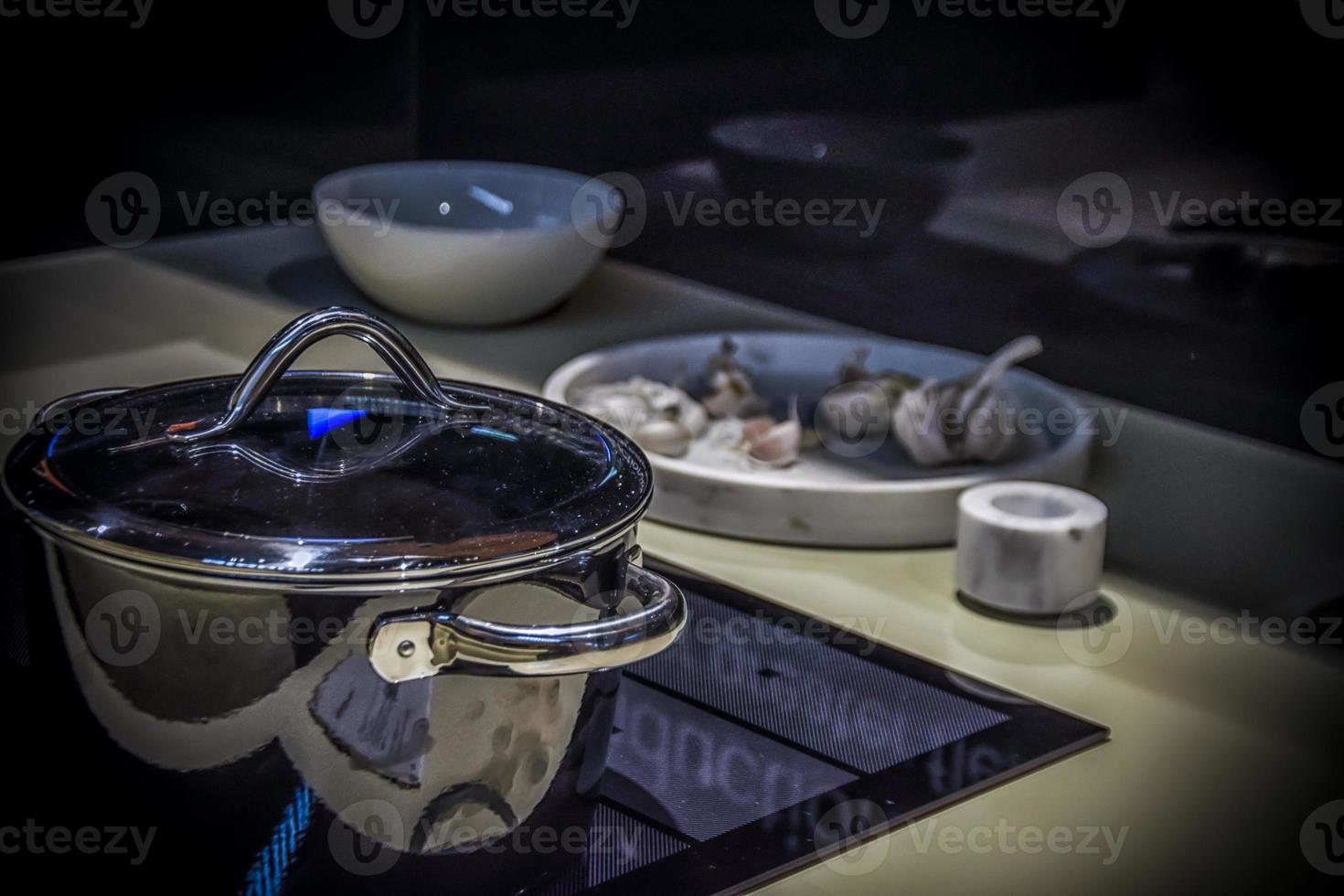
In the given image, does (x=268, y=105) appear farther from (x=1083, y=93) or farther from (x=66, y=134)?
(x=1083, y=93)

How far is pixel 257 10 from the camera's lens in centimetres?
167

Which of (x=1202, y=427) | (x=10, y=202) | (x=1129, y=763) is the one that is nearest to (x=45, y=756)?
(x=1129, y=763)

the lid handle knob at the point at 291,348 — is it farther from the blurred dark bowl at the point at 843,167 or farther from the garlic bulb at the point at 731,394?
the blurred dark bowl at the point at 843,167

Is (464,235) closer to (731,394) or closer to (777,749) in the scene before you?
(731,394)

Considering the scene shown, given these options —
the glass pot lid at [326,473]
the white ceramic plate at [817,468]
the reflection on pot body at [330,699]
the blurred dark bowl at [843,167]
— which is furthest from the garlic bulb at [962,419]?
the reflection on pot body at [330,699]

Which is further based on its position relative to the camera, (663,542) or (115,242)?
(115,242)

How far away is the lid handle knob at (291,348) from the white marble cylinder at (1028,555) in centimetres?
42

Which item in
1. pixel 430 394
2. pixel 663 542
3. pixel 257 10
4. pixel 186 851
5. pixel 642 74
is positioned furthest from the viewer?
pixel 257 10

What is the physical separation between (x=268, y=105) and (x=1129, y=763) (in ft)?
4.20

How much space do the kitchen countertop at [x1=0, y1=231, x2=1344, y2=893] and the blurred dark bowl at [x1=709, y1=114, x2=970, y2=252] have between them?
0.11 m

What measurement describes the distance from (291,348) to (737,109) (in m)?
0.91

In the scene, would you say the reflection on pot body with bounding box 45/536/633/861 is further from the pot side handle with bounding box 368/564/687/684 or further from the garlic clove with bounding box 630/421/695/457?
the garlic clove with bounding box 630/421/695/457

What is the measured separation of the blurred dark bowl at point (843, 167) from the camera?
51.1 inches

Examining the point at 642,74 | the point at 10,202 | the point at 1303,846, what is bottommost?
the point at 1303,846
